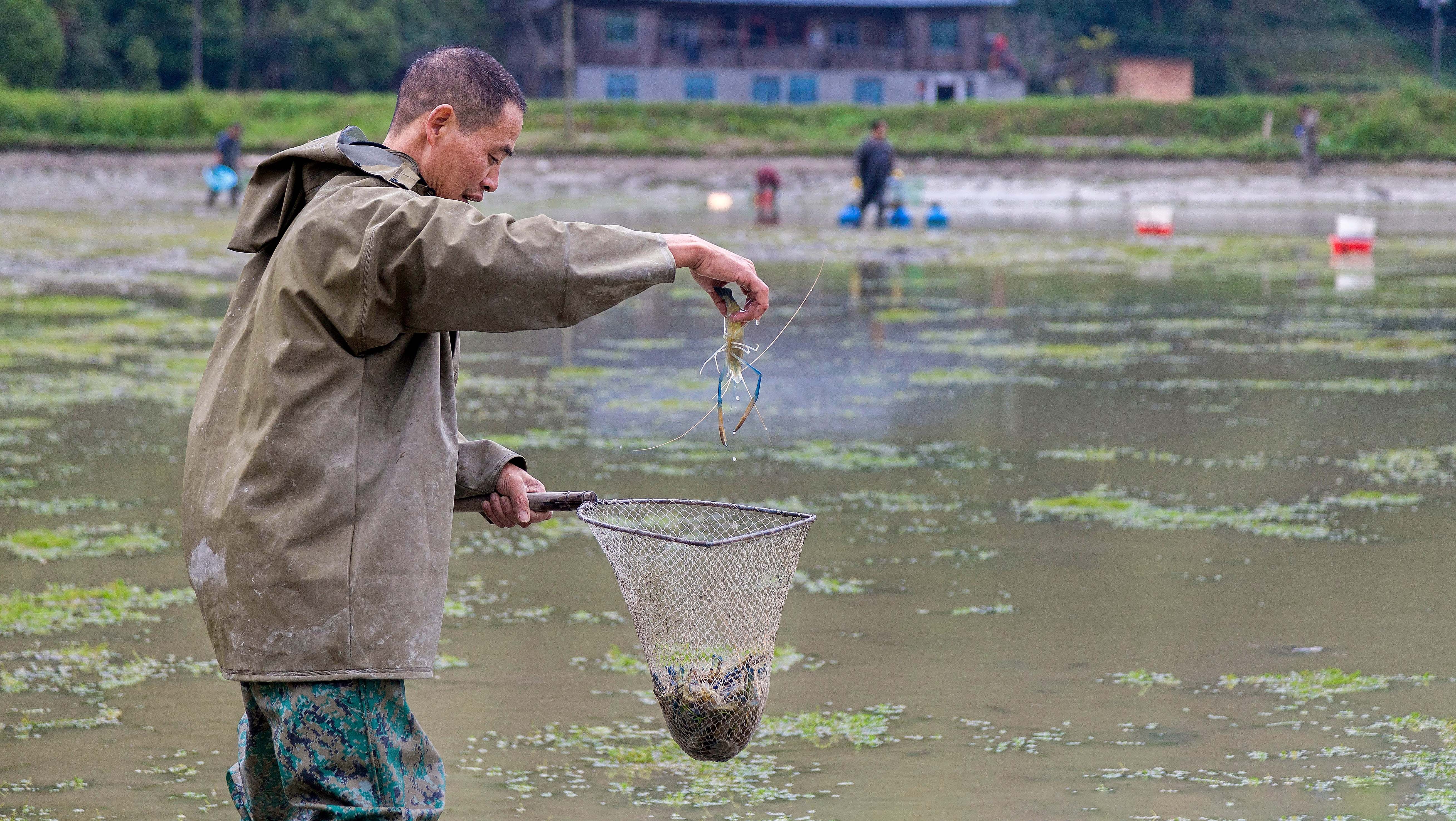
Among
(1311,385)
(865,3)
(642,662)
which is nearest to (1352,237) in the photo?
(1311,385)

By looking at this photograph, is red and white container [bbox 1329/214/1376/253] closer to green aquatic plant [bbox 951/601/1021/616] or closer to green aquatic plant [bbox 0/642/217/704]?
green aquatic plant [bbox 951/601/1021/616]

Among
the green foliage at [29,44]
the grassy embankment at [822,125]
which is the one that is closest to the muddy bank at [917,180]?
the grassy embankment at [822,125]

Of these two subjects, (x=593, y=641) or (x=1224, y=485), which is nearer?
(x=593, y=641)

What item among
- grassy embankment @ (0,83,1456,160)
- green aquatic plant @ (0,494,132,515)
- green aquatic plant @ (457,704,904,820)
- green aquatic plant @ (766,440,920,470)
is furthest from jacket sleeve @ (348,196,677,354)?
grassy embankment @ (0,83,1456,160)

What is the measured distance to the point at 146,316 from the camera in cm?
1638

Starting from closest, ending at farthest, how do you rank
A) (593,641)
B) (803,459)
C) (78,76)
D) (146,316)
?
(593,641), (803,459), (146,316), (78,76)

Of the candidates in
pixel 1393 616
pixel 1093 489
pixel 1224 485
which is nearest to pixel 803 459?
pixel 1093 489

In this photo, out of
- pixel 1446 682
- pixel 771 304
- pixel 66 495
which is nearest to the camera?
pixel 1446 682

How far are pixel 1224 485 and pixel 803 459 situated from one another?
2365mm

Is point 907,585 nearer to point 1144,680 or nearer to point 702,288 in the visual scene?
point 1144,680

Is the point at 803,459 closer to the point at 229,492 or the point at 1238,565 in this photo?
the point at 1238,565

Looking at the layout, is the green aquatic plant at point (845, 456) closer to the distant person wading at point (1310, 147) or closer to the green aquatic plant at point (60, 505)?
the green aquatic plant at point (60, 505)

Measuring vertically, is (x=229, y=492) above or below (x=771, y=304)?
above

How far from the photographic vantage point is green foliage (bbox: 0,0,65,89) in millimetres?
68938
